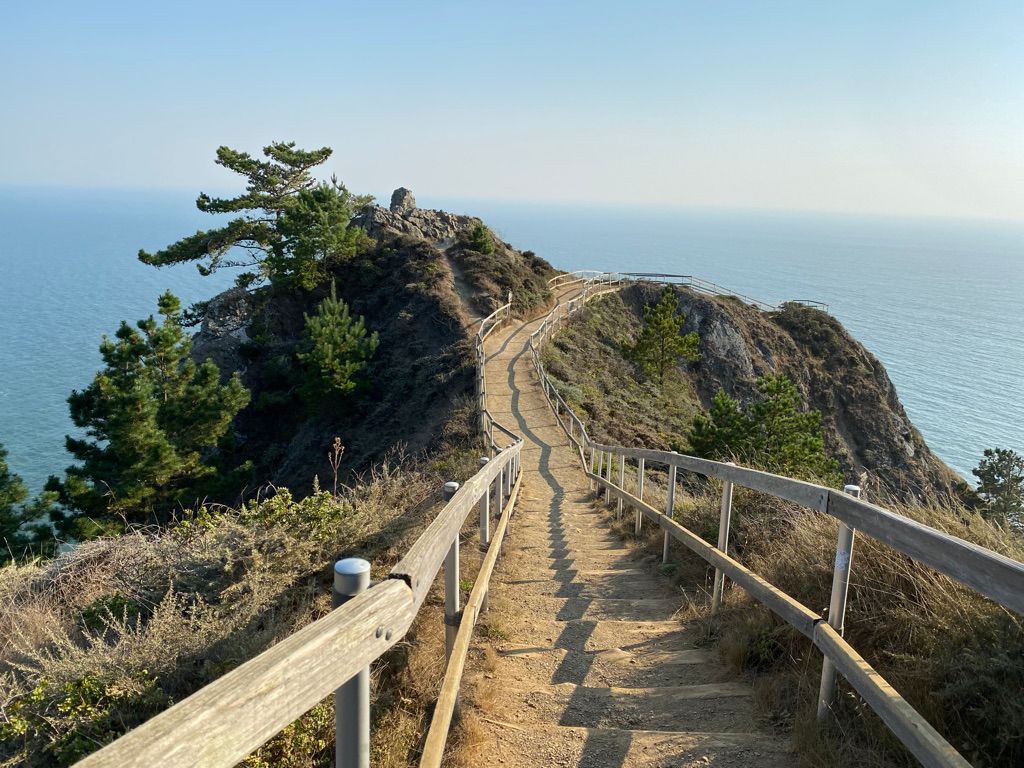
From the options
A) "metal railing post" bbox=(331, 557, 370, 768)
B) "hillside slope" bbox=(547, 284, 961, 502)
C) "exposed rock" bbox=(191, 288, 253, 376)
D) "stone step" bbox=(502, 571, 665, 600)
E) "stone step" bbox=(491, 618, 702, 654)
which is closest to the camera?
"metal railing post" bbox=(331, 557, 370, 768)

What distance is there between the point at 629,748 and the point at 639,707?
60 cm

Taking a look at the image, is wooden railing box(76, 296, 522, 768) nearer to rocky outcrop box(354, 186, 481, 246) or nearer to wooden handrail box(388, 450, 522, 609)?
wooden handrail box(388, 450, 522, 609)

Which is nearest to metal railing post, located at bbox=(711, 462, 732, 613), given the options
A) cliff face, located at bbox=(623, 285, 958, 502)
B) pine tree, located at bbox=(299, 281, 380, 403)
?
pine tree, located at bbox=(299, 281, 380, 403)

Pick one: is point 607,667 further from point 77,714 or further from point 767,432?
point 767,432

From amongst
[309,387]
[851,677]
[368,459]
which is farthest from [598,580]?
[309,387]

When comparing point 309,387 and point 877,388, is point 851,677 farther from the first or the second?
point 877,388

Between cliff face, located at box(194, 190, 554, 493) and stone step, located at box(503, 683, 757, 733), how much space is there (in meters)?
15.7

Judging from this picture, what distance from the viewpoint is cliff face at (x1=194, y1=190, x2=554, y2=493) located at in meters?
27.9

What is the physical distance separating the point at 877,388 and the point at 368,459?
125 feet

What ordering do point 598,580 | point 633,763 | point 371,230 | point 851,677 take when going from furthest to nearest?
1. point 371,230
2. point 598,580
3. point 633,763
4. point 851,677

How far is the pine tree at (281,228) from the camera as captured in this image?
39.3m

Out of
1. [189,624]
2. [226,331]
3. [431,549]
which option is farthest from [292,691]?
[226,331]

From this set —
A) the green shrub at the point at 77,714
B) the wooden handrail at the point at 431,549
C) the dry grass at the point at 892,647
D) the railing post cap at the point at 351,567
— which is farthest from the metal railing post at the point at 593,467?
the railing post cap at the point at 351,567

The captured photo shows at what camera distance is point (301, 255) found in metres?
39.2
